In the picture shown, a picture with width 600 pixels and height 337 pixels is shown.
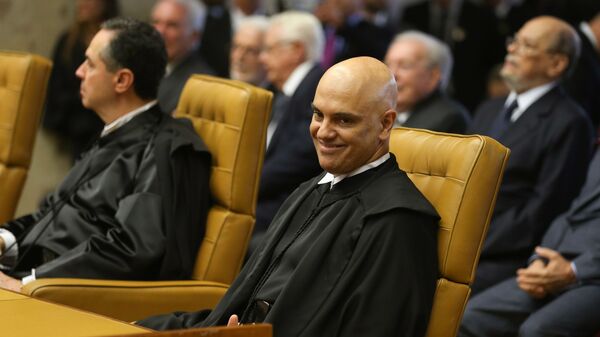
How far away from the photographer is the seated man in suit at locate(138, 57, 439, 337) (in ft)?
8.54

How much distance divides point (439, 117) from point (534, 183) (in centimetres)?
62

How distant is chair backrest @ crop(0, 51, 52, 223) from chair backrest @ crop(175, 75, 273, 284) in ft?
3.34

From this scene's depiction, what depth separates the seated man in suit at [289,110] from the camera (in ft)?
15.7

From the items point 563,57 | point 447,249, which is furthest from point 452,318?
point 563,57

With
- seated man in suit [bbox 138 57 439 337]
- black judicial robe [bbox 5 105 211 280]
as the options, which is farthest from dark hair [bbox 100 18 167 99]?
seated man in suit [bbox 138 57 439 337]

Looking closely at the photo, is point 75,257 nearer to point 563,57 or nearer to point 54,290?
point 54,290

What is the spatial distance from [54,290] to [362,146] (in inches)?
39.7

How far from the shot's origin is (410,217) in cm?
267

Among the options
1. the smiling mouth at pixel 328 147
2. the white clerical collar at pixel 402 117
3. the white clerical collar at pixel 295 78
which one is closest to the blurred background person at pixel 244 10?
the white clerical collar at pixel 295 78

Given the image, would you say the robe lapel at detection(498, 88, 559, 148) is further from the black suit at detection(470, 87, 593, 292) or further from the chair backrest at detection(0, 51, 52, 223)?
the chair backrest at detection(0, 51, 52, 223)

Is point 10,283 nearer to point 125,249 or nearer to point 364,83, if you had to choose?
point 125,249

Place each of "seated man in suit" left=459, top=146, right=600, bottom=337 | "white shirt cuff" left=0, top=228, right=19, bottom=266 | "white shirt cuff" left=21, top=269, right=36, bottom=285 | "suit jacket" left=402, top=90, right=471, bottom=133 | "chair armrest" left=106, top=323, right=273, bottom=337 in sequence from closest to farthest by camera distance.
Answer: "chair armrest" left=106, top=323, right=273, bottom=337, "white shirt cuff" left=21, top=269, right=36, bottom=285, "seated man in suit" left=459, top=146, right=600, bottom=337, "white shirt cuff" left=0, top=228, right=19, bottom=266, "suit jacket" left=402, top=90, right=471, bottom=133

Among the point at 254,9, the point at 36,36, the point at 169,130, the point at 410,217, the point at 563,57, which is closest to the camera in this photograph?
the point at 410,217

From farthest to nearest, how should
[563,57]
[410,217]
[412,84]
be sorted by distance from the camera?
[412,84], [563,57], [410,217]
